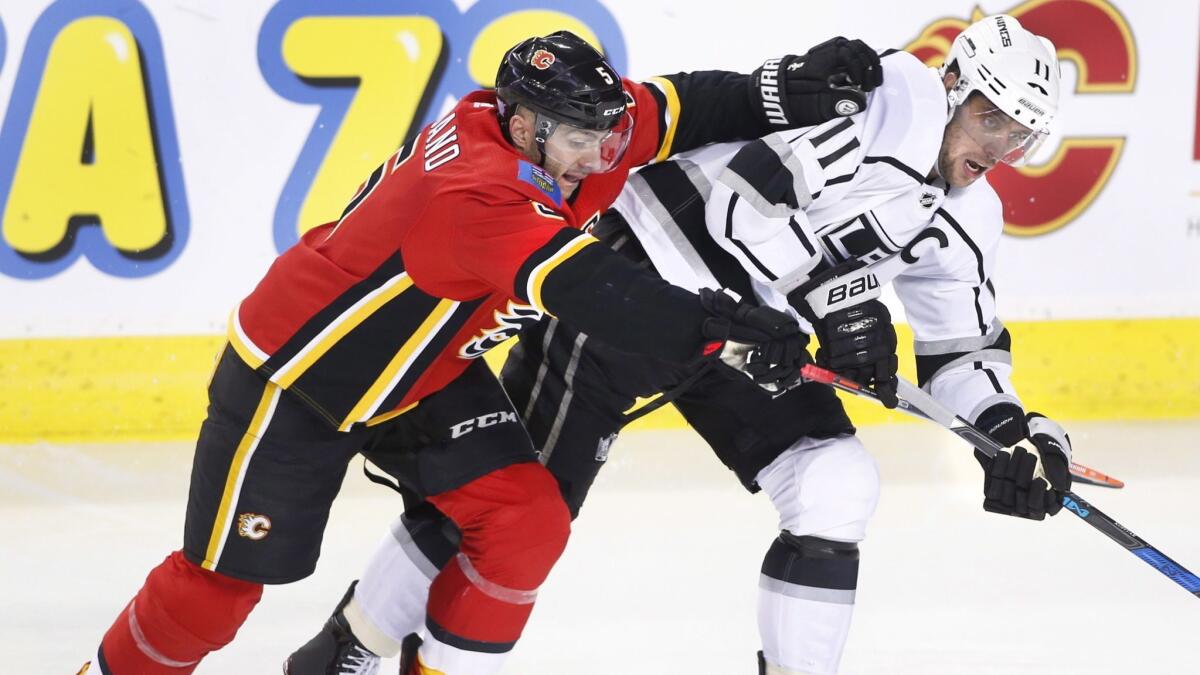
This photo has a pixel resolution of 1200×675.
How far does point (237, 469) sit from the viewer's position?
2514 millimetres

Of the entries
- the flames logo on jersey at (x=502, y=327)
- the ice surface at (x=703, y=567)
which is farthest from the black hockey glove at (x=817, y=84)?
the ice surface at (x=703, y=567)

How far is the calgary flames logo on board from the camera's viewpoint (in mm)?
4801

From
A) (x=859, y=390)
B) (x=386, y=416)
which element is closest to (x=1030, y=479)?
(x=859, y=390)

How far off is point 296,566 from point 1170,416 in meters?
3.48

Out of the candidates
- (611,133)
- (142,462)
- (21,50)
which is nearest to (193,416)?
(142,462)

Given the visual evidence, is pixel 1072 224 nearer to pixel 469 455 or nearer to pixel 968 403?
pixel 968 403

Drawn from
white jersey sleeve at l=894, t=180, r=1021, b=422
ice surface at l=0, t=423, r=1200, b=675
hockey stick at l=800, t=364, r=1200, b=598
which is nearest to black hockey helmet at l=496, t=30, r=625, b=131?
hockey stick at l=800, t=364, r=1200, b=598

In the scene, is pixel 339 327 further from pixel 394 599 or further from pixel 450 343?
pixel 394 599

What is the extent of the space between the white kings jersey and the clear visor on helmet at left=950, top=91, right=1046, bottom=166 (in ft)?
0.18

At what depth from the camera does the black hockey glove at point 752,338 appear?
2205 mm

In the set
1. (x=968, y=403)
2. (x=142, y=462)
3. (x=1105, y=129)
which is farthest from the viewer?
(x=1105, y=129)

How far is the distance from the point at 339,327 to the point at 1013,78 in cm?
128

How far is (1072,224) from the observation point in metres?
4.88

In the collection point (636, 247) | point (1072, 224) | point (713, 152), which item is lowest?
point (1072, 224)
